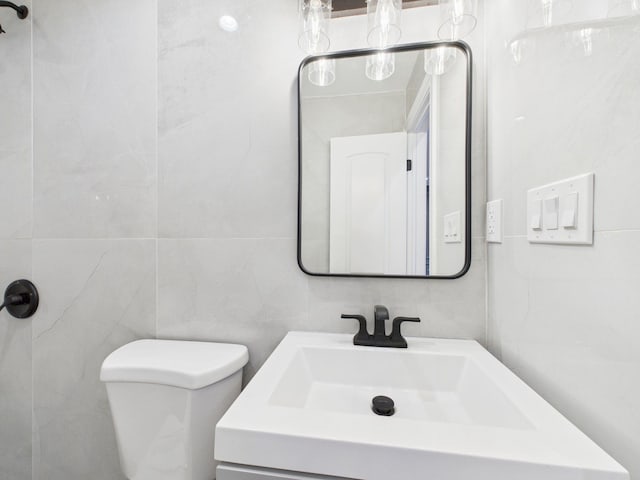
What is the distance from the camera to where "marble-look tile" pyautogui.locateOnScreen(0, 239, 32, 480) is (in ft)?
3.62

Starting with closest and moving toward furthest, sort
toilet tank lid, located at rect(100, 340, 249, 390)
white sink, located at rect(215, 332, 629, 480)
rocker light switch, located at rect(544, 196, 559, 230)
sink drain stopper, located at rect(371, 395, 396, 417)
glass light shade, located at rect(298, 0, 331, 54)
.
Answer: white sink, located at rect(215, 332, 629, 480), rocker light switch, located at rect(544, 196, 559, 230), sink drain stopper, located at rect(371, 395, 396, 417), toilet tank lid, located at rect(100, 340, 249, 390), glass light shade, located at rect(298, 0, 331, 54)

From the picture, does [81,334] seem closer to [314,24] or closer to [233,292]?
[233,292]

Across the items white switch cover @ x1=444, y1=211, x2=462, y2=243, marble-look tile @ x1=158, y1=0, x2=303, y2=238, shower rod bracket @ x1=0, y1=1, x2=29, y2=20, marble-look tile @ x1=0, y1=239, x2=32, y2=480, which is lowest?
marble-look tile @ x1=0, y1=239, x2=32, y2=480

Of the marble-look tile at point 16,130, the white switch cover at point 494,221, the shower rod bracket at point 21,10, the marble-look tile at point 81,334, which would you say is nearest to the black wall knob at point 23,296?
the marble-look tile at point 81,334

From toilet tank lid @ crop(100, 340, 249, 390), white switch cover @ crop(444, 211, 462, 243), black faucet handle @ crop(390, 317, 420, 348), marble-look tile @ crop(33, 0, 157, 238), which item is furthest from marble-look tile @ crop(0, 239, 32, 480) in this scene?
white switch cover @ crop(444, 211, 462, 243)

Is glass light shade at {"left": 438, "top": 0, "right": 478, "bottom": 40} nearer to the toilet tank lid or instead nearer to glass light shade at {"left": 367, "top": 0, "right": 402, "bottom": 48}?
glass light shade at {"left": 367, "top": 0, "right": 402, "bottom": 48}

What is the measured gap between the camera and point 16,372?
1111 millimetres

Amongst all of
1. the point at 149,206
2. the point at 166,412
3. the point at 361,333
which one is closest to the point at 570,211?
the point at 361,333

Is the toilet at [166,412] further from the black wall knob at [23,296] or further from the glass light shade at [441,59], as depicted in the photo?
the glass light shade at [441,59]

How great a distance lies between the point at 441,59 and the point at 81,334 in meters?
1.54

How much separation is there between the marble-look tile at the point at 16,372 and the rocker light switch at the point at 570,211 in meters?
1.63

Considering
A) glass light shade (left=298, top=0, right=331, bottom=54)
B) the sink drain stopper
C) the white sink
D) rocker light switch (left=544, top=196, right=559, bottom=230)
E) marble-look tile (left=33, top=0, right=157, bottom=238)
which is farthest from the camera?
marble-look tile (left=33, top=0, right=157, bottom=238)

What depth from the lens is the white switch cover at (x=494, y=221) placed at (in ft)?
2.58

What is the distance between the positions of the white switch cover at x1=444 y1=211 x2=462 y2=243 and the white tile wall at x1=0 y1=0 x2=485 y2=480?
7 cm
